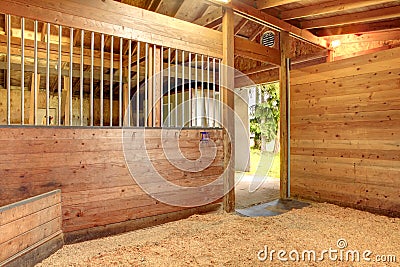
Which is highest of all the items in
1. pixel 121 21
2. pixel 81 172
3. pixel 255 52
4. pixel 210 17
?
pixel 210 17

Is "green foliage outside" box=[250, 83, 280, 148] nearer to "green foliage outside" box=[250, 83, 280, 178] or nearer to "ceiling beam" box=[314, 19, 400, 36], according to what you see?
"green foliage outside" box=[250, 83, 280, 178]

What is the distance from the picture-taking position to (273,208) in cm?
352

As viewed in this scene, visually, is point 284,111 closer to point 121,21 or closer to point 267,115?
point 121,21

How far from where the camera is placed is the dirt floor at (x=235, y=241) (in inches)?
76.6

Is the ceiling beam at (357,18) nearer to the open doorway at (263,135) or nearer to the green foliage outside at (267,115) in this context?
the open doorway at (263,135)

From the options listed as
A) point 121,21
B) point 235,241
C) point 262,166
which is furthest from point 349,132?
point 262,166

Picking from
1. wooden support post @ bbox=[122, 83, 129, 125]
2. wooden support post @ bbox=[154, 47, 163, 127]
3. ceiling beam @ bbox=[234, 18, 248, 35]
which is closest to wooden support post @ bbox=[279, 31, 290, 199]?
ceiling beam @ bbox=[234, 18, 248, 35]

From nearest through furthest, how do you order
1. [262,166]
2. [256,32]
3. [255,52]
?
[255,52] → [256,32] → [262,166]

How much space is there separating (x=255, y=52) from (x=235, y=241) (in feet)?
8.25

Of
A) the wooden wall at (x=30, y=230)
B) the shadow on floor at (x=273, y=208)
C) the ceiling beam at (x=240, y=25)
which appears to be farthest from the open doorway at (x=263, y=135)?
the wooden wall at (x=30, y=230)

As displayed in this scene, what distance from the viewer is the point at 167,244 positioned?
2221 millimetres

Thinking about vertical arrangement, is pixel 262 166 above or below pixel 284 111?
below

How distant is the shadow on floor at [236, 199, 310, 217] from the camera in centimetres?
330

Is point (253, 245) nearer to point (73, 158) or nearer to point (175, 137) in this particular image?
point (175, 137)
